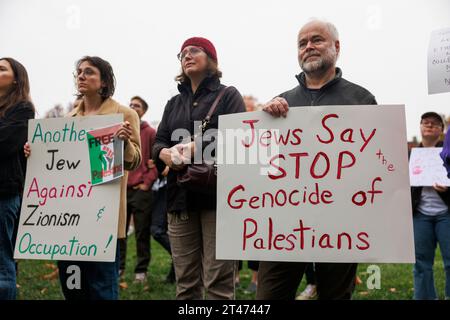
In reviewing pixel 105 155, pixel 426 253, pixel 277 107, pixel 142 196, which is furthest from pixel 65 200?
pixel 426 253

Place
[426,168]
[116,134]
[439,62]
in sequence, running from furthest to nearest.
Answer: [426,168] → [116,134] → [439,62]

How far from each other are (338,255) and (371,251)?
16 cm

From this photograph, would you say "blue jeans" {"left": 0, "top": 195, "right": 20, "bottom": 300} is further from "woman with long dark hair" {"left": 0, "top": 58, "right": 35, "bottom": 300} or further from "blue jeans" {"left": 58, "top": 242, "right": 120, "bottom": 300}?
"blue jeans" {"left": 58, "top": 242, "right": 120, "bottom": 300}

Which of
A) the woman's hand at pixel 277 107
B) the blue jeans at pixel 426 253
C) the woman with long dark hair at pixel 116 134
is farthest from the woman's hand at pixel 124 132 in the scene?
the blue jeans at pixel 426 253

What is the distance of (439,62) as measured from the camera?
2.35 m

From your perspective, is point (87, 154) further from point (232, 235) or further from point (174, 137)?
point (232, 235)

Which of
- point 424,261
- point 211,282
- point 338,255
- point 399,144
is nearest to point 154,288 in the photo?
point 211,282

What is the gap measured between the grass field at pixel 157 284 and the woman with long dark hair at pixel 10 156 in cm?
143

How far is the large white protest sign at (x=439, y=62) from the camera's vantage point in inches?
92.0

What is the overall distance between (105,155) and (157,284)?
2.67m

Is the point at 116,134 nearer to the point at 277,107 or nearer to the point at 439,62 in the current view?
the point at 277,107

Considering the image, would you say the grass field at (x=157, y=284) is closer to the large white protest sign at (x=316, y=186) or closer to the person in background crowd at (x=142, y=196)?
the person in background crowd at (x=142, y=196)

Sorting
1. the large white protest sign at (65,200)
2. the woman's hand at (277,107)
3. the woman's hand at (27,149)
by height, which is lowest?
the large white protest sign at (65,200)

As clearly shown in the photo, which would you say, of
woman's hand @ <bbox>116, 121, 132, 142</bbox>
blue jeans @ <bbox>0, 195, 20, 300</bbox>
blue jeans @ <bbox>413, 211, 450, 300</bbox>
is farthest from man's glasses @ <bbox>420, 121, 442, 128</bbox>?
blue jeans @ <bbox>0, 195, 20, 300</bbox>
